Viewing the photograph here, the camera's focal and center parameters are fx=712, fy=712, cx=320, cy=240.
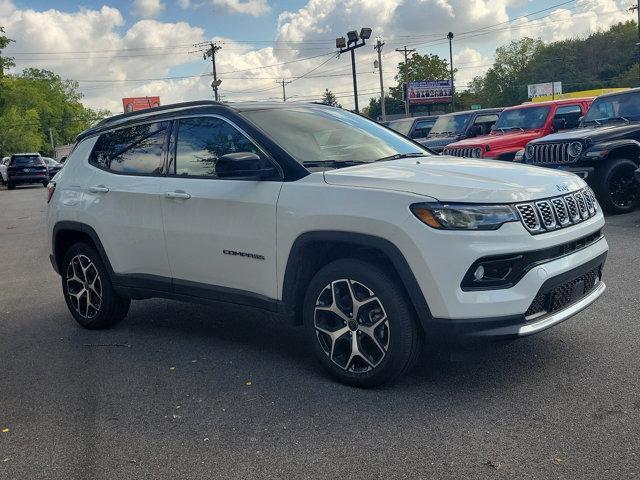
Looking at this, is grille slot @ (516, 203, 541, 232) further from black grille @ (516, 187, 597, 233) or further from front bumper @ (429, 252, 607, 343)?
front bumper @ (429, 252, 607, 343)

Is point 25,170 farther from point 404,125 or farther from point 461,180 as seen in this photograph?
point 461,180

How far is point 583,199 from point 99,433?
10.4 ft

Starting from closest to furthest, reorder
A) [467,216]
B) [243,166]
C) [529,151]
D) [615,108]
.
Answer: [467,216] → [243,166] → [529,151] → [615,108]

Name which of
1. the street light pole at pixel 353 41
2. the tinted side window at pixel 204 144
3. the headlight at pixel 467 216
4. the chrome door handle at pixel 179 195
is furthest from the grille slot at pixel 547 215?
the street light pole at pixel 353 41

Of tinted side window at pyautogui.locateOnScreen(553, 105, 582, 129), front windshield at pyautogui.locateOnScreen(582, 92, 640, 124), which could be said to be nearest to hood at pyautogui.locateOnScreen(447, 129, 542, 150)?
tinted side window at pyautogui.locateOnScreen(553, 105, 582, 129)

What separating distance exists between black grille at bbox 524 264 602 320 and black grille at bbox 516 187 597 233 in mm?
339

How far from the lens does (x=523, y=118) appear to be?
1465cm

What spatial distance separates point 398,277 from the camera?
13.2 ft

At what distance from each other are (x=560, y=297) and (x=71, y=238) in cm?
412

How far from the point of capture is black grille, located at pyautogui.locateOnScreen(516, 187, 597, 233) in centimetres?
385

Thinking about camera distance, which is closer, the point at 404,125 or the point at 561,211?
the point at 561,211

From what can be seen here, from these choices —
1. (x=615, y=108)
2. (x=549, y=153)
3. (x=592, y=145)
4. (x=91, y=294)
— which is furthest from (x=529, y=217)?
(x=615, y=108)

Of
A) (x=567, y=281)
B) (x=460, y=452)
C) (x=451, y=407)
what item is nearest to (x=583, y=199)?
(x=567, y=281)

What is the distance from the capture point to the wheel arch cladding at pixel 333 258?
385 cm
